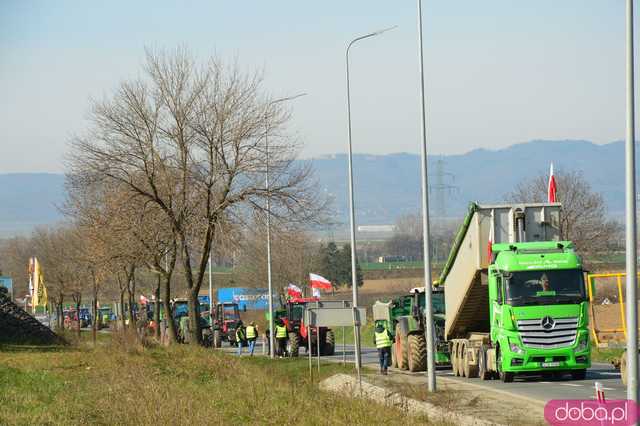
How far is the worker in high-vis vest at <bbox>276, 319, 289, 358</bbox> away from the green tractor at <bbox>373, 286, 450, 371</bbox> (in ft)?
25.6

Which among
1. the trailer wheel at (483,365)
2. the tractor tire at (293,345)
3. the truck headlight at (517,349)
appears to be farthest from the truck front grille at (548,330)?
the tractor tire at (293,345)

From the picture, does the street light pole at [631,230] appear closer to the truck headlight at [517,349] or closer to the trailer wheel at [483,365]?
the truck headlight at [517,349]

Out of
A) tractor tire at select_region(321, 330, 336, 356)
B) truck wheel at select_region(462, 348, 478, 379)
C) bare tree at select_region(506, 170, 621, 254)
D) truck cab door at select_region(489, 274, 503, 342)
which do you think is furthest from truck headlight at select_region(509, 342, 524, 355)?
bare tree at select_region(506, 170, 621, 254)

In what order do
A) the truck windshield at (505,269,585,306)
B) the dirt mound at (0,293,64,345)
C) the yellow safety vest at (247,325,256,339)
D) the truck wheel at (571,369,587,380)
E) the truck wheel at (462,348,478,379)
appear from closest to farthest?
the truck windshield at (505,269,585,306), the truck wheel at (571,369,587,380), the truck wheel at (462,348,478,379), the yellow safety vest at (247,325,256,339), the dirt mound at (0,293,64,345)

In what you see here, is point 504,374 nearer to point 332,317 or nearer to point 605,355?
point 332,317

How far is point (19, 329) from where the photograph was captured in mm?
52125

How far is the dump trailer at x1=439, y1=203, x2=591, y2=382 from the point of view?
27.0 metres

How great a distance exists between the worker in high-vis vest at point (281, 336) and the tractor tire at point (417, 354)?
12.4m

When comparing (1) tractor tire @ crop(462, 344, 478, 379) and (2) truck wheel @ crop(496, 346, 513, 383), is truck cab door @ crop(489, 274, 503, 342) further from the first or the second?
(1) tractor tire @ crop(462, 344, 478, 379)

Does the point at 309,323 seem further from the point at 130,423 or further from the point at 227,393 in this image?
the point at 130,423

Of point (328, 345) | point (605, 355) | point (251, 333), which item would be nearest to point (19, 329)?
point (251, 333)

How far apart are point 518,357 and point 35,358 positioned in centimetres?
1834

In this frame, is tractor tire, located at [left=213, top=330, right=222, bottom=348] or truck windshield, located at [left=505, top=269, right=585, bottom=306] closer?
truck windshield, located at [left=505, top=269, right=585, bottom=306]

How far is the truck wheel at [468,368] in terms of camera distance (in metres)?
31.2
